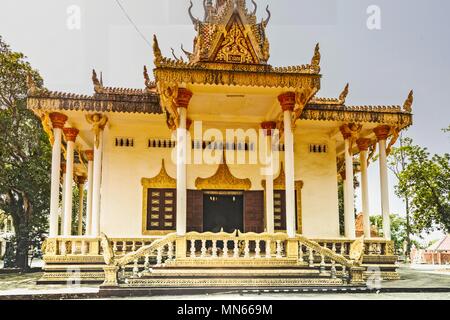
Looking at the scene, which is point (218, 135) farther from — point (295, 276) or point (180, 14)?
point (295, 276)

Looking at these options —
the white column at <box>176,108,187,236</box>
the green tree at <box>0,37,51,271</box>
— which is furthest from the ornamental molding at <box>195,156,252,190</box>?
the green tree at <box>0,37,51,271</box>

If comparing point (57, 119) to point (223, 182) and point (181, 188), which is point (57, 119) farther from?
point (223, 182)

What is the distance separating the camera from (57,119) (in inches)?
493

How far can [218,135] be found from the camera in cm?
1423

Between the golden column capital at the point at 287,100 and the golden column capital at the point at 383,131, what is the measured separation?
367 centimetres

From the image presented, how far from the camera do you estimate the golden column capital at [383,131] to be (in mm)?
13578

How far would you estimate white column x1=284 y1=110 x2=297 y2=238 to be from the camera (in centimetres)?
1073

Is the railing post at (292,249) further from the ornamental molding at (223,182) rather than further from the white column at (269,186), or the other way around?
the ornamental molding at (223,182)

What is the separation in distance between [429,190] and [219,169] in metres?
12.2

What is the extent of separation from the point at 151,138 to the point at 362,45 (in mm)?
6680

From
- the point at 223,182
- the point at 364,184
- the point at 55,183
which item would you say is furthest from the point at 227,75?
the point at 364,184
